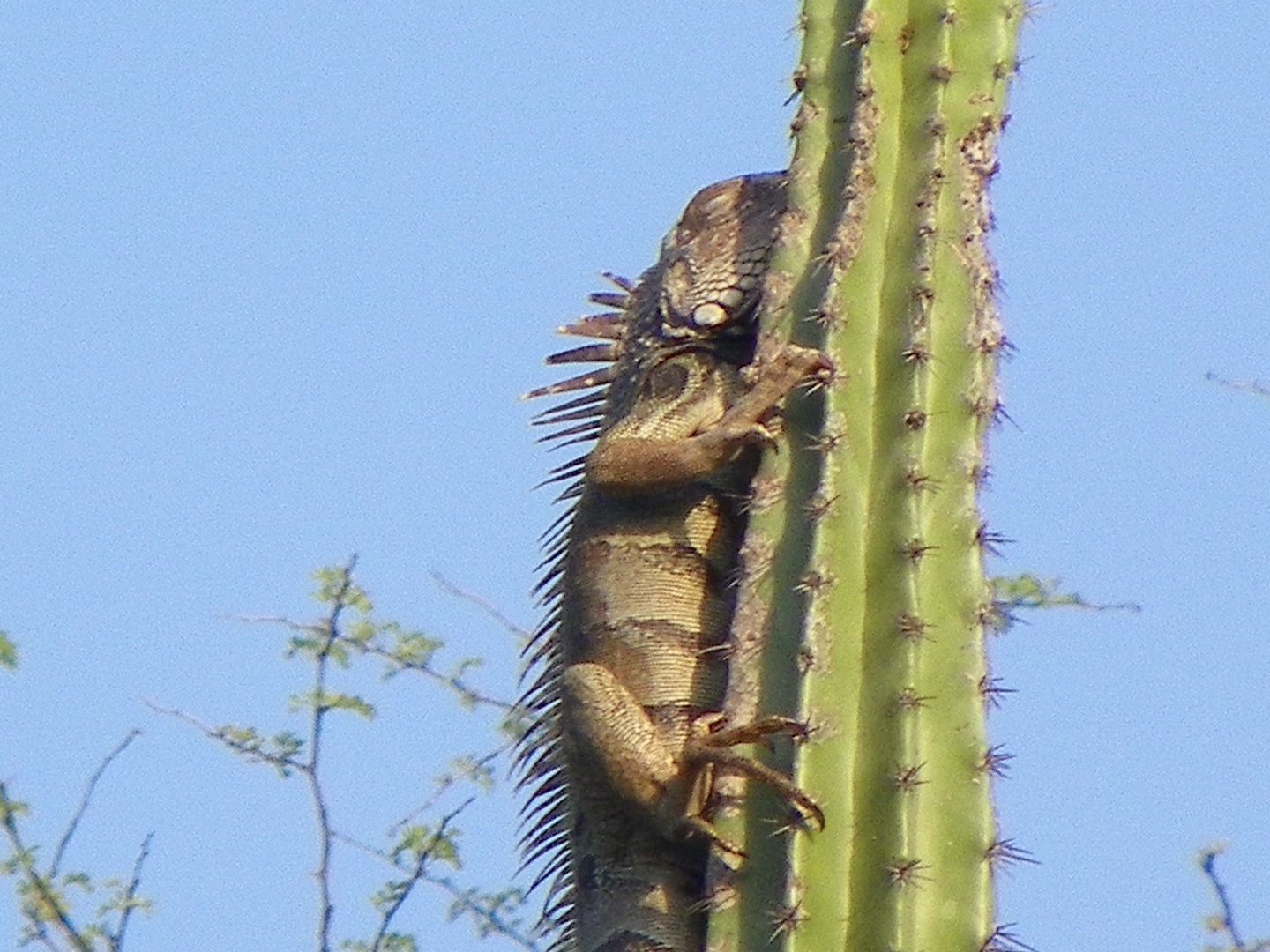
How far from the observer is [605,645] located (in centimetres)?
516

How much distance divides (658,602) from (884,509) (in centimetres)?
104

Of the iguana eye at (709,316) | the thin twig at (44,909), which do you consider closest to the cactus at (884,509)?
the iguana eye at (709,316)

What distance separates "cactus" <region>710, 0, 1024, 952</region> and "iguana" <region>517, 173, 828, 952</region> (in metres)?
0.17

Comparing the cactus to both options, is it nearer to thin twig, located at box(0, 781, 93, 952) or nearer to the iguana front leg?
the iguana front leg

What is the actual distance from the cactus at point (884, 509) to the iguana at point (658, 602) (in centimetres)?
17

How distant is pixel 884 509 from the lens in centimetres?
420

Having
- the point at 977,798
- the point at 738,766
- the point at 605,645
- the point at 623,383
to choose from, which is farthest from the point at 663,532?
the point at 977,798

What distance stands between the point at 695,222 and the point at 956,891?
2529 mm

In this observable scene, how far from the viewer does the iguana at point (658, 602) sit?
15.6 feet

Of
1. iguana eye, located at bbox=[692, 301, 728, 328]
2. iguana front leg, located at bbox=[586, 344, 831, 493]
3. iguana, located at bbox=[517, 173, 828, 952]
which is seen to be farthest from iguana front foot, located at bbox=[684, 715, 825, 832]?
iguana eye, located at bbox=[692, 301, 728, 328]

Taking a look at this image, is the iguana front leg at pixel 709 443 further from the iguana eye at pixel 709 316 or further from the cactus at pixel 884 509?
the iguana eye at pixel 709 316

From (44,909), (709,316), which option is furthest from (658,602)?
(44,909)

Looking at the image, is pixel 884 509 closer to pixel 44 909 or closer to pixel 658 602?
pixel 658 602

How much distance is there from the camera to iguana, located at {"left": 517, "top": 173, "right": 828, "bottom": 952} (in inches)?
187
